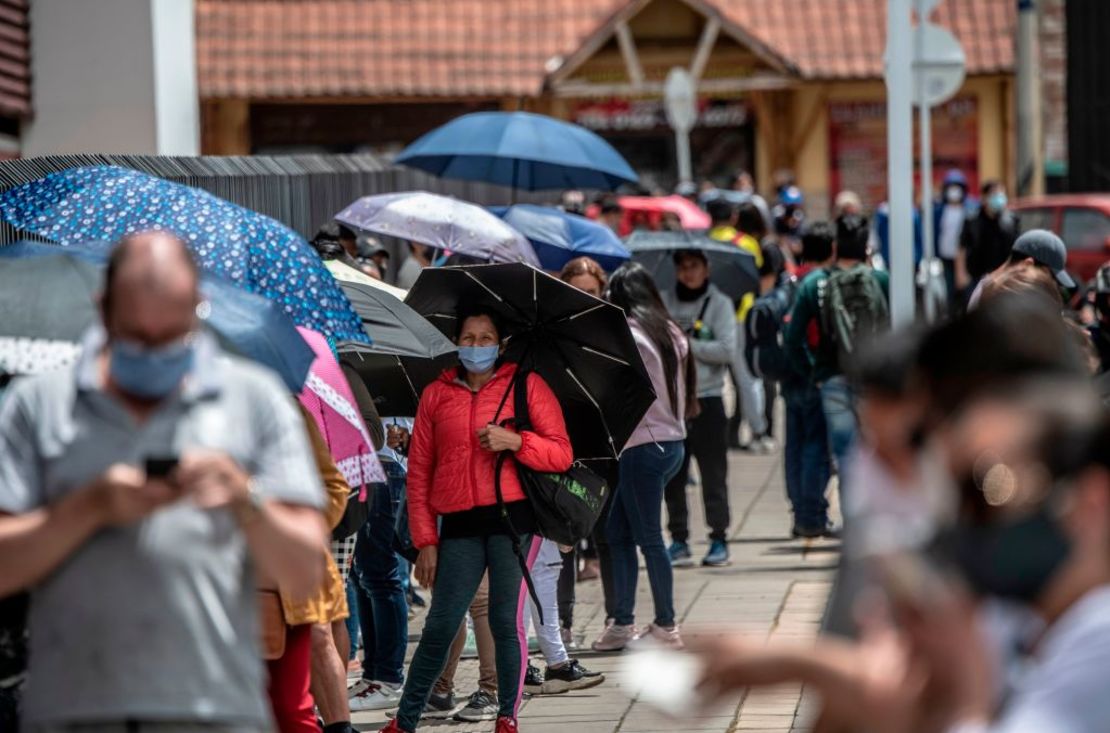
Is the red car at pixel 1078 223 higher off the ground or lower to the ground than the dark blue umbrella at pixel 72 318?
lower

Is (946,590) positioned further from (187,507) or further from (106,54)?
(106,54)

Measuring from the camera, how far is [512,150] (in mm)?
13938

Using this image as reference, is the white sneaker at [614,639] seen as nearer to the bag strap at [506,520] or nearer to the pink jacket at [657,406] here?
the pink jacket at [657,406]

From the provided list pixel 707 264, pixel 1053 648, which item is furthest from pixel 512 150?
pixel 1053 648

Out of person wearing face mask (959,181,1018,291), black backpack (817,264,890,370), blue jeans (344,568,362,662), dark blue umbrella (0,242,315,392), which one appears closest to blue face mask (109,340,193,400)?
dark blue umbrella (0,242,315,392)

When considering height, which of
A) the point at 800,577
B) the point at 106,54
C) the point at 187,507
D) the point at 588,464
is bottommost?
the point at 800,577

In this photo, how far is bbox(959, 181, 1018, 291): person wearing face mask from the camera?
891 inches

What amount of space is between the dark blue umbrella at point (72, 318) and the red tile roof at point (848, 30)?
24.8 m

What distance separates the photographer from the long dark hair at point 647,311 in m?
9.89

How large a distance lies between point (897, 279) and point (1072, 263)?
1161 centimetres

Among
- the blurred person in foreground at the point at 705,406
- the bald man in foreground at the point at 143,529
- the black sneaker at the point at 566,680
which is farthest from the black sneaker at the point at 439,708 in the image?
the bald man in foreground at the point at 143,529

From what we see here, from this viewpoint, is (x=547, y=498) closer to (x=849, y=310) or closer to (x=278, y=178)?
(x=849, y=310)

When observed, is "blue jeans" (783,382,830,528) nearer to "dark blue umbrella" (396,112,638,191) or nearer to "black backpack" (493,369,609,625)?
"dark blue umbrella" (396,112,638,191)

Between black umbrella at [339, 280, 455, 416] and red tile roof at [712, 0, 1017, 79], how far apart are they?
69.8 ft
